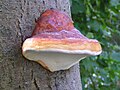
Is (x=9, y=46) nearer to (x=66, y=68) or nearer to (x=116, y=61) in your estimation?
(x=66, y=68)

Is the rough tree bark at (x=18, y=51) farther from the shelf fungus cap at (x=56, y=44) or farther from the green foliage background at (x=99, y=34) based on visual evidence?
the green foliage background at (x=99, y=34)

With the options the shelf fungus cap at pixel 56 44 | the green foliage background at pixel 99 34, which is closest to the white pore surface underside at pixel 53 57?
the shelf fungus cap at pixel 56 44

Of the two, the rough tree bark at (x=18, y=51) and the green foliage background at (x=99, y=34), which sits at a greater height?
the rough tree bark at (x=18, y=51)

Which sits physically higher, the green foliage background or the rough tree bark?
the rough tree bark

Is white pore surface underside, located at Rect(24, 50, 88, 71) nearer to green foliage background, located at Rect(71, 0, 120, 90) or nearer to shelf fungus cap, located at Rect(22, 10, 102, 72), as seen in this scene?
shelf fungus cap, located at Rect(22, 10, 102, 72)

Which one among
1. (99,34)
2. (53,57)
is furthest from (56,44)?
(99,34)

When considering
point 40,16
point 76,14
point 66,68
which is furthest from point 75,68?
point 76,14

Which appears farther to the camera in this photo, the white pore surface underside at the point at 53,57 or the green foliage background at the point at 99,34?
the green foliage background at the point at 99,34

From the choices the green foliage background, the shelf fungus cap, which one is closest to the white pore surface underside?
the shelf fungus cap

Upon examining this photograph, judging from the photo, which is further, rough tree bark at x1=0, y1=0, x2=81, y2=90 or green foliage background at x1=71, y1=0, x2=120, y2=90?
green foliage background at x1=71, y1=0, x2=120, y2=90

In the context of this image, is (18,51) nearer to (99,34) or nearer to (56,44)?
(56,44)
